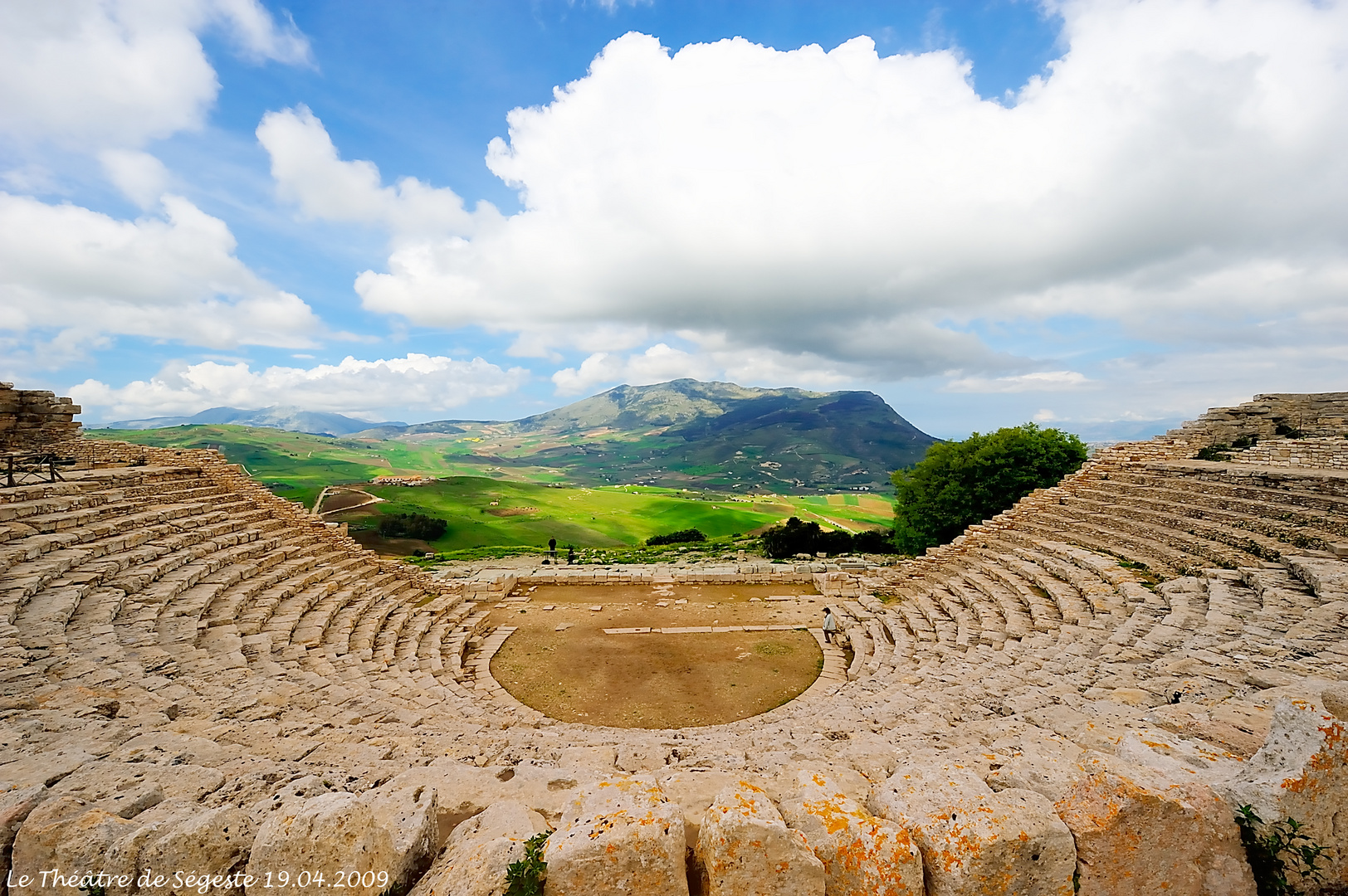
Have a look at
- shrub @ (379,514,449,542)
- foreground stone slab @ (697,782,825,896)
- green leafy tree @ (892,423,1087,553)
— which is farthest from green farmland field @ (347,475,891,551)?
foreground stone slab @ (697,782,825,896)

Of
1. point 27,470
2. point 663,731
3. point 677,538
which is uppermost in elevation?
point 27,470

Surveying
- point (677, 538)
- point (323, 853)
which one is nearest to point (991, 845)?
point (323, 853)

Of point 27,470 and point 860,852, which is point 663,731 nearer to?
point 860,852

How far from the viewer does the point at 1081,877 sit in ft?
10.6

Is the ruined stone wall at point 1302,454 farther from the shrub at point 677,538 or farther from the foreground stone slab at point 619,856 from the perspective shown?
the shrub at point 677,538

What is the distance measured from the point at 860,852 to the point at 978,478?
91.3 feet

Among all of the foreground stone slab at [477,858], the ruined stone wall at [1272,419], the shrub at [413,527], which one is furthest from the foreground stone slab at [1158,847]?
the shrub at [413,527]

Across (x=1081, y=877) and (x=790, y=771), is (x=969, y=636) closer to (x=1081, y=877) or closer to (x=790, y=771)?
(x=790, y=771)

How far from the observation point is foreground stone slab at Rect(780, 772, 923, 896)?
3135 mm

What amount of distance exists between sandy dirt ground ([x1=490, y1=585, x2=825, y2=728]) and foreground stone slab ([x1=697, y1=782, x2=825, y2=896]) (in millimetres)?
8441

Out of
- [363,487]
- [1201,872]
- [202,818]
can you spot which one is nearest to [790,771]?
[1201,872]

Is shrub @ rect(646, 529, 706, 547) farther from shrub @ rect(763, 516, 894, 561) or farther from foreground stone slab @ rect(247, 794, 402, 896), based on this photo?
foreground stone slab @ rect(247, 794, 402, 896)

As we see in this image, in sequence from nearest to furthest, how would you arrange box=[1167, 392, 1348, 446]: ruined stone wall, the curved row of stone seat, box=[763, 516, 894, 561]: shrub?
the curved row of stone seat → box=[1167, 392, 1348, 446]: ruined stone wall → box=[763, 516, 894, 561]: shrub

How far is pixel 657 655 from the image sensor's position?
14492 millimetres
